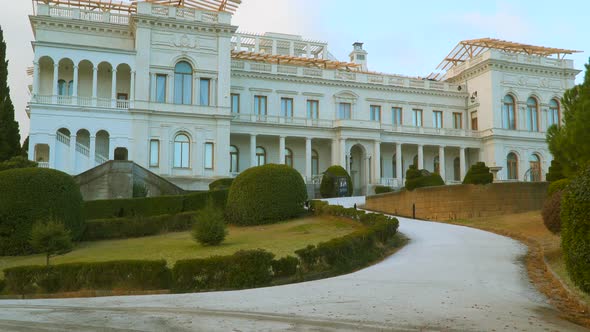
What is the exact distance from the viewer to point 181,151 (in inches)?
1736

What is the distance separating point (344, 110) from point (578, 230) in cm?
4537

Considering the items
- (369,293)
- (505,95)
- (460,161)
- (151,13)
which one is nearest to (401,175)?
(460,161)

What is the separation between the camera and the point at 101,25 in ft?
148

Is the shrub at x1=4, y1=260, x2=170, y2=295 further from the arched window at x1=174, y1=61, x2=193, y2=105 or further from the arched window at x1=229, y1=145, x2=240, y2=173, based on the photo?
the arched window at x1=229, y1=145, x2=240, y2=173

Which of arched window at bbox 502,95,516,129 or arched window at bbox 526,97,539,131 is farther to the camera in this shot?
arched window at bbox 526,97,539,131

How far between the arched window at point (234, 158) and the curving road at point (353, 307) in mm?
35640

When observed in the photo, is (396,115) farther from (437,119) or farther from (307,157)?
(307,157)

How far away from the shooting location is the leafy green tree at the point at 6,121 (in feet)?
Answer: 117

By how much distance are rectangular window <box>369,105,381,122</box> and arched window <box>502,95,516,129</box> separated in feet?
39.8

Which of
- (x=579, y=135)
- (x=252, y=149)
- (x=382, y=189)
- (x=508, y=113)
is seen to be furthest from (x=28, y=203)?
(x=508, y=113)

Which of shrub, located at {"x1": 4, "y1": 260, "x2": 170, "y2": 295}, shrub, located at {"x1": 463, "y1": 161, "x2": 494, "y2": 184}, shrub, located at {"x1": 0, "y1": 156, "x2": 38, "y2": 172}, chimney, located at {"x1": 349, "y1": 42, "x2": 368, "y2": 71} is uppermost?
chimney, located at {"x1": 349, "y1": 42, "x2": 368, "y2": 71}

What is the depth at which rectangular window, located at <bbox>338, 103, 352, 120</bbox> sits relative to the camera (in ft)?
176

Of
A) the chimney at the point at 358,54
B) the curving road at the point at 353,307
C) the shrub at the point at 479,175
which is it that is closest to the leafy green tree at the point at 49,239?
the curving road at the point at 353,307

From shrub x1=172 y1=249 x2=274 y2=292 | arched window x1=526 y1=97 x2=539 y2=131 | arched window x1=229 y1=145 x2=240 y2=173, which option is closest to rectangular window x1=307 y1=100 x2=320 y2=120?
arched window x1=229 y1=145 x2=240 y2=173
